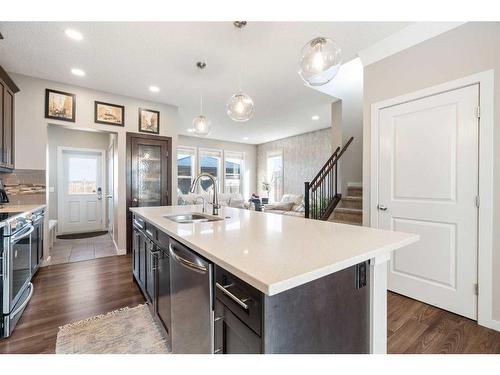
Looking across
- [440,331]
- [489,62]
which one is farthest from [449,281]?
[489,62]

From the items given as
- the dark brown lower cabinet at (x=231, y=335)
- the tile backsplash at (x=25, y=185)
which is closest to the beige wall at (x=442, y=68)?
the dark brown lower cabinet at (x=231, y=335)

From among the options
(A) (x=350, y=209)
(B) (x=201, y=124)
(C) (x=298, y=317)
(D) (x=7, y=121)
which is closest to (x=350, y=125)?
(A) (x=350, y=209)

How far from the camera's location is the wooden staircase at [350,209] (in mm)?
3693

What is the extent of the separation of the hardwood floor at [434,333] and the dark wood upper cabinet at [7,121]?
4.36 meters

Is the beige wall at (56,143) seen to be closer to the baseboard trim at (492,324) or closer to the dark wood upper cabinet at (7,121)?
the dark wood upper cabinet at (7,121)

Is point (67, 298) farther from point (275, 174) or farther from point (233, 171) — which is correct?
point (275, 174)

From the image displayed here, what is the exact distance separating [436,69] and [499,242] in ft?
5.21

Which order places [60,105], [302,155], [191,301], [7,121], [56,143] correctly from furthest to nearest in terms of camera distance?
1. [302,155]
2. [56,143]
3. [60,105]
4. [7,121]
5. [191,301]

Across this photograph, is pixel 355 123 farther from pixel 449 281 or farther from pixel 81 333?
pixel 81 333

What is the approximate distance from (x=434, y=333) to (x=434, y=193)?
1.19 metres

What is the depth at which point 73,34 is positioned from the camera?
7.84 feet

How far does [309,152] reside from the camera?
7082 millimetres

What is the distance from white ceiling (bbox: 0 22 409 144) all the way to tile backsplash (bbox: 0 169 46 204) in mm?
1379

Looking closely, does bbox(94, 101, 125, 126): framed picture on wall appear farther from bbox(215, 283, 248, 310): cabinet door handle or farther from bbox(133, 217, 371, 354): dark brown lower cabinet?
bbox(215, 283, 248, 310): cabinet door handle
